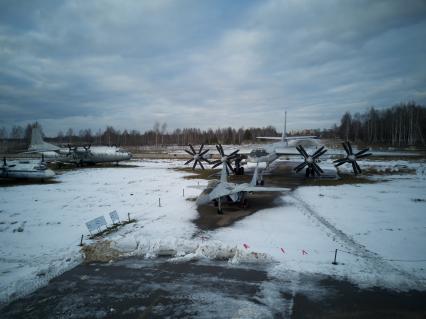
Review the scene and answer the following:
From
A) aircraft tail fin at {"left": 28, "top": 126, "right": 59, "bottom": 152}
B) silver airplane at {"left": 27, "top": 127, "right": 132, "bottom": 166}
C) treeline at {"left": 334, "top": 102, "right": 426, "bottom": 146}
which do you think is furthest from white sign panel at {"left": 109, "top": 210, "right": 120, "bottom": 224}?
treeline at {"left": 334, "top": 102, "right": 426, "bottom": 146}

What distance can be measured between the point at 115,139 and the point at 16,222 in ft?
447

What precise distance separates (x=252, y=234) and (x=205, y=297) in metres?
5.28

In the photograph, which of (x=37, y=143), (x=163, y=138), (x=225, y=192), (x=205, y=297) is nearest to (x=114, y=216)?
(x=225, y=192)

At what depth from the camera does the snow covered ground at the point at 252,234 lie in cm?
901

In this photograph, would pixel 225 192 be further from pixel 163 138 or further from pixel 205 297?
pixel 163 138

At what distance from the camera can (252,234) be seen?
1225cm

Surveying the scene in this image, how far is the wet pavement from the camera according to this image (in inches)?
263

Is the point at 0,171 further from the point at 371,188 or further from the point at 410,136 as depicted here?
the point at 410,136

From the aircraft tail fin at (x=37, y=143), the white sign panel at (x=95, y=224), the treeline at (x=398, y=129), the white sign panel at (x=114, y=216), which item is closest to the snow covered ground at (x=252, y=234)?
the white sign panel at (x=95, y=224)

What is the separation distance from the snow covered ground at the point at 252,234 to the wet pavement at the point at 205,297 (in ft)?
2.15

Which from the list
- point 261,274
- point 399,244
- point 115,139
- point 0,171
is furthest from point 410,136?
point 115,139

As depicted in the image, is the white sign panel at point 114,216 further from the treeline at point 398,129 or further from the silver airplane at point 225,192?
the treeline at point 398,129

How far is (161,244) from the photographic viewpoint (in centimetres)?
1112

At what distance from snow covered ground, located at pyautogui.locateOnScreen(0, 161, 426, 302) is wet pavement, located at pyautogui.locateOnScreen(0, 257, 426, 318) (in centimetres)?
66
